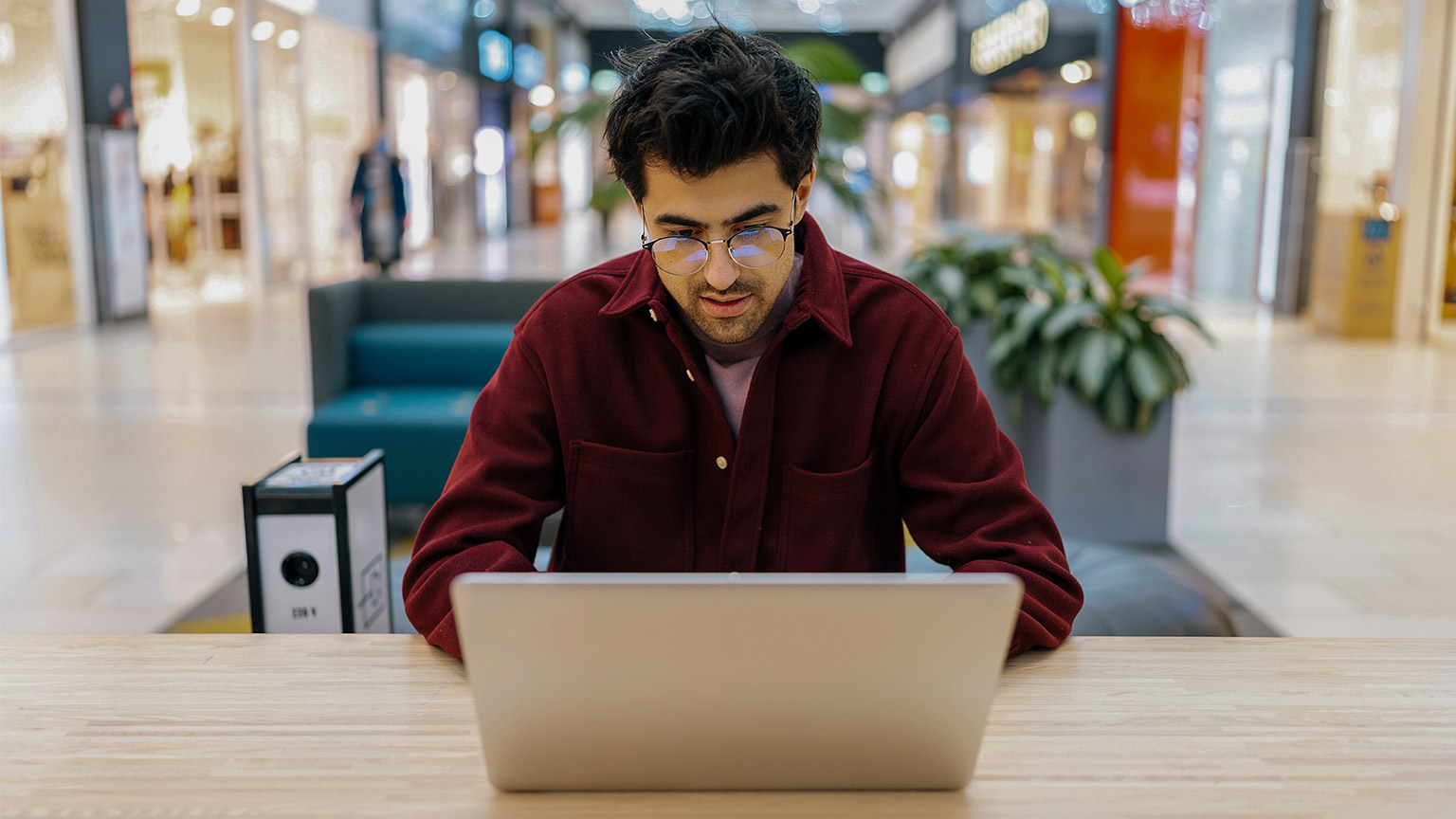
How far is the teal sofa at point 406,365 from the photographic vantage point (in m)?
3.77

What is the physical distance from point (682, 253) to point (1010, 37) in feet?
52.5

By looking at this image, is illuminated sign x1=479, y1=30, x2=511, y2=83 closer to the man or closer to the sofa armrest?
the sofa armrest

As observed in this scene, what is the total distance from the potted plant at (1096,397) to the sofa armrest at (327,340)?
7.32 ft

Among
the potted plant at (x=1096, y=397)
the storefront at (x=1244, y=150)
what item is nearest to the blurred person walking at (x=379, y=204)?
the storefront at (x=1244, y=150)

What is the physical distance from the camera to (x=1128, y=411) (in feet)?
12.0

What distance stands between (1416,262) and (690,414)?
334 inches

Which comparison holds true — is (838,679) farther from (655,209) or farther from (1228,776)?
(655,209)

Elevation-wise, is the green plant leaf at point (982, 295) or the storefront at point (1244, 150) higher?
the storefront at point (1244, 150)

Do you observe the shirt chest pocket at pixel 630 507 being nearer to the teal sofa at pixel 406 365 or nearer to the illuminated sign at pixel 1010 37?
the teal sofa at pixel 406 365

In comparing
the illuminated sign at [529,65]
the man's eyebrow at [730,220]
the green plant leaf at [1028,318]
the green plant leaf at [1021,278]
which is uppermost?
the illuminated sign at [529,65]

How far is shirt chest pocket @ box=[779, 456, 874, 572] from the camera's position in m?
1.40

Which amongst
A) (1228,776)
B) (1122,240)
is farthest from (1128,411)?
(1122,240)

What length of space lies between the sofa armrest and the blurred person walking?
7256mm

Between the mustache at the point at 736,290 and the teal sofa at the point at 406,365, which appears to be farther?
the teal sofa at the point at 406,365
